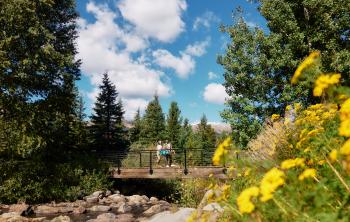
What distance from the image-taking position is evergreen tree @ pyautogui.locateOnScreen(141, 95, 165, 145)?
188 feet

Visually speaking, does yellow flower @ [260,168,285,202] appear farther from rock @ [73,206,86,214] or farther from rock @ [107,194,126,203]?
rock @ [107,194,126,203]

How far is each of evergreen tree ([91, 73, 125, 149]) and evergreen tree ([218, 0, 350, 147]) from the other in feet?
88.8

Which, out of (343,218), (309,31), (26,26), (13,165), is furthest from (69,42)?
(343,218)

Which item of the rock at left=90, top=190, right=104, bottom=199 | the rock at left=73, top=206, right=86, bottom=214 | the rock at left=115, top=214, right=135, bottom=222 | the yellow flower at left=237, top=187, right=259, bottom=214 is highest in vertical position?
the yellow flower at left=237, top=187, right=259, bottom=214

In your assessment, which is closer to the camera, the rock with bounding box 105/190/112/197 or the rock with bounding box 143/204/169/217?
the rock with bounding box 143/204/169/217

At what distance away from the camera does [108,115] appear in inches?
1955

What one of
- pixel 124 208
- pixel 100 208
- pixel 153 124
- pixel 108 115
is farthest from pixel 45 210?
pixel 153 124

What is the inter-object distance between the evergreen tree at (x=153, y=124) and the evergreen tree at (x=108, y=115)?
23.4 feet

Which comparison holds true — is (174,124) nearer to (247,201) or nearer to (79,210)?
(79,210)

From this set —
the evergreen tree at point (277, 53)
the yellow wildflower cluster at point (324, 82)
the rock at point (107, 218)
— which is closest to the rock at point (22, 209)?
the rock at point (107, 218)

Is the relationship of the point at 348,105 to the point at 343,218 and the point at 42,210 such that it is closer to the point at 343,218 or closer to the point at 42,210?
the point at 343,218

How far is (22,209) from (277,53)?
48.1 ft

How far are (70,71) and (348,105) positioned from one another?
29.8m

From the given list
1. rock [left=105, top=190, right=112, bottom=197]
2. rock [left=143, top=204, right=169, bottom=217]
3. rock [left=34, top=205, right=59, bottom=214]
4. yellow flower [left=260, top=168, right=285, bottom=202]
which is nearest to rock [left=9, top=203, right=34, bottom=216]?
rock [left=34, top=205, right=59, bottom=214]
